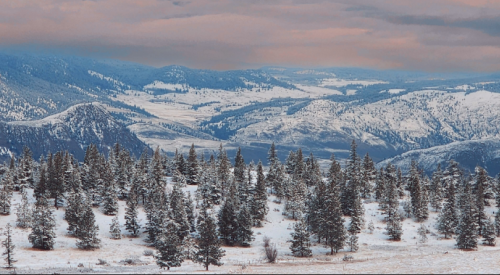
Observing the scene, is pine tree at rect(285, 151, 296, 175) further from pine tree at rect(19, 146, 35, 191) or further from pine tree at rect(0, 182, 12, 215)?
pine tree at rect(0, 182, 12, 215)

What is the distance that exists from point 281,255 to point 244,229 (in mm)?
14560

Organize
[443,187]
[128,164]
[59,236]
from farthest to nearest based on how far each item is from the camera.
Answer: [443,187] → [128,164] → [59,236]

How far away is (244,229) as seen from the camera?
113 metres

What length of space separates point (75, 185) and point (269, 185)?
58010 millimetres

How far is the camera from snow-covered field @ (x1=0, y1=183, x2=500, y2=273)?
5634 centimetres

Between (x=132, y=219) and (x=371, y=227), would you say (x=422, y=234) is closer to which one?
(x=371, y=227)

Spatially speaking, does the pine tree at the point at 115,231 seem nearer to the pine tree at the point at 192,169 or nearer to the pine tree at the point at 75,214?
the pine tree at the point at 75,214

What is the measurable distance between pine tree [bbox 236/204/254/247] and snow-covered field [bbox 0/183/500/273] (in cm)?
216

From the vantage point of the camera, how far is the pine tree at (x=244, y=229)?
113m

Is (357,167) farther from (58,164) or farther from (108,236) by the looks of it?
(58,164)

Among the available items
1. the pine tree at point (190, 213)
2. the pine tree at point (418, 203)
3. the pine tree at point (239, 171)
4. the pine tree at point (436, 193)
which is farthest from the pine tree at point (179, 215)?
the pine tree at point (436, 193)

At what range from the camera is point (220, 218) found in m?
116

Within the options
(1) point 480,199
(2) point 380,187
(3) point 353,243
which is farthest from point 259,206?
(1) point 480,199

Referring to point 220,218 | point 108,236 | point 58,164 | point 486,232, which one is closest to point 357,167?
point 486,232
